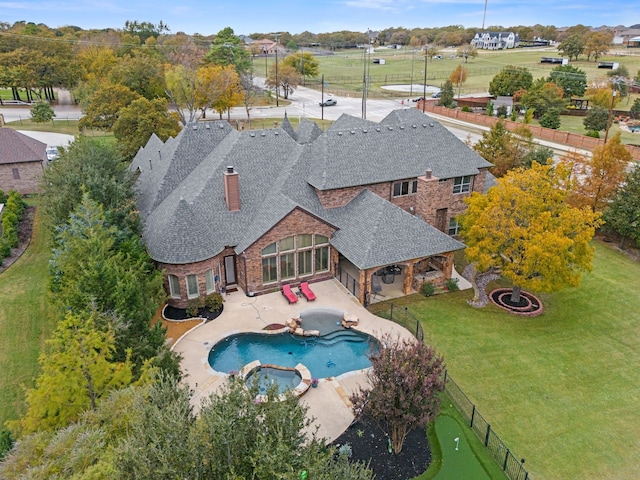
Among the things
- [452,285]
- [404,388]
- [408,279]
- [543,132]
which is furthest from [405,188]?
[543,132]

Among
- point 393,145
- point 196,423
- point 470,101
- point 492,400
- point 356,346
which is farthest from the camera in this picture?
point 470,101

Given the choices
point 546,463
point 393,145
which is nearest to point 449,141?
point 393,145

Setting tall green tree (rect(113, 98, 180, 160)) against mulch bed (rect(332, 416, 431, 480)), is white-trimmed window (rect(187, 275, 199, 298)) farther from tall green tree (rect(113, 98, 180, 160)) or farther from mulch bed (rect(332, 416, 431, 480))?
tall green tree (rect(113, 98, 180, 160))

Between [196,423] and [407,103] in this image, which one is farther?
[407,103]

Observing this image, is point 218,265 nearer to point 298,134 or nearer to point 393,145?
point 393,145

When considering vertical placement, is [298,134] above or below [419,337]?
above

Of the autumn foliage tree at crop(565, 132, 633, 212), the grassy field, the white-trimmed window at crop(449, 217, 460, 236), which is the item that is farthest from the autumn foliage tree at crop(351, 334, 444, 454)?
the grassy field

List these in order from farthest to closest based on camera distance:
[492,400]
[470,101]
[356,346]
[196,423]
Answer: [470,101]
[356,346]
[492,400]
[196,423]
